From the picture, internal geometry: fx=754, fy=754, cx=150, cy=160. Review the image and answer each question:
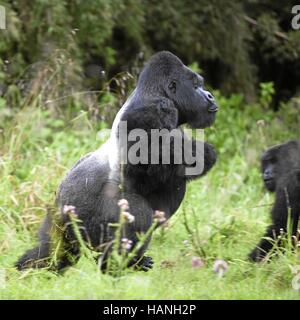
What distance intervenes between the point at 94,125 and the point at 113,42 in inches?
92.3

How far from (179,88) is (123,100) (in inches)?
43.5

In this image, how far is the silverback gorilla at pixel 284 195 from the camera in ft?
13.6

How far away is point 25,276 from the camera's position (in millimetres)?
3672

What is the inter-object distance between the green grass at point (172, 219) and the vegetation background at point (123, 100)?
11 mm

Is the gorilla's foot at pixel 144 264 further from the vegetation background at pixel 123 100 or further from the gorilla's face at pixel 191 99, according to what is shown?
the gorilla's face at pixel 191 99

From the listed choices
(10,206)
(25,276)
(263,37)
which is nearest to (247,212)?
(10,206)

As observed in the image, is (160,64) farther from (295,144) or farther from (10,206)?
(10,206)

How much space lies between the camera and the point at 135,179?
152 inches

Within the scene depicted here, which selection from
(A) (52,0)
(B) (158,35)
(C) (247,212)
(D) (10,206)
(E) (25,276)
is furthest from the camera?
(B) (158,35)

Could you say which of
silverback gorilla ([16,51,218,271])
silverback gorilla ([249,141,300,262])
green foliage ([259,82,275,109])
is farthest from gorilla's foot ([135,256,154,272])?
green foliage ([259,82,275,109])

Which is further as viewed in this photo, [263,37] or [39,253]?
[263,37]

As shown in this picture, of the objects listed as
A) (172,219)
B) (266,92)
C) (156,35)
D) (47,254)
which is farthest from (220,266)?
(266,92)

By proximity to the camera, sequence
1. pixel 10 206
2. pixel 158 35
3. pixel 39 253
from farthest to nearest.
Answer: pixel 158 35 → pixel 10 206 → pixel 39 253

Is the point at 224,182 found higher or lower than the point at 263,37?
lower
